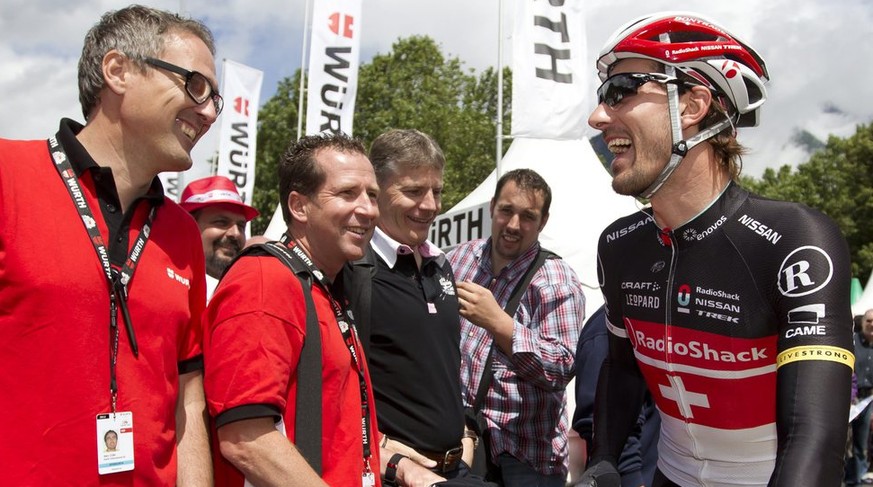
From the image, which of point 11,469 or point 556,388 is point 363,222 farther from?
point 556,388

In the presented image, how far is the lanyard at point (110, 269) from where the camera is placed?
2.31 m

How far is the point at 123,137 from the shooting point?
102 inches

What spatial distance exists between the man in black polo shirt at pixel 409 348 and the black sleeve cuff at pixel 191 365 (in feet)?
2.64

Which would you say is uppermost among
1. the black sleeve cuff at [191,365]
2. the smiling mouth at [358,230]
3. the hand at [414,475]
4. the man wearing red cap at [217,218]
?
the man wearing red cap at [217,218]

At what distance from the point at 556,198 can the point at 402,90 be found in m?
28.2

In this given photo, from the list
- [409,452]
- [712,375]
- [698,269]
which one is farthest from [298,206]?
[712,375]

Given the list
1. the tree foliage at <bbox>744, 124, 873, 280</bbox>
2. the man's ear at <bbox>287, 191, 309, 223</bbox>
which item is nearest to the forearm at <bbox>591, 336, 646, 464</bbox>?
the man's ear at <bbox>287, 191, 309, 223</bbox>

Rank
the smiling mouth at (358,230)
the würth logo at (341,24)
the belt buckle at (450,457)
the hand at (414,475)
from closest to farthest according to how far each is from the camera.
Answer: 1. the smiling mouth at (358,230)
2. the hand at (414,475)
3. the belt buckle at (450,457)
4. the würth logo at (341,24)

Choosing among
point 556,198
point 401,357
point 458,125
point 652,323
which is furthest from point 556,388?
point 458,125

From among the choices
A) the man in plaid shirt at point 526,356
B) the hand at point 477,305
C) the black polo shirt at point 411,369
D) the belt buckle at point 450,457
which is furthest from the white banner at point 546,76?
the belt buckle at point 450,457

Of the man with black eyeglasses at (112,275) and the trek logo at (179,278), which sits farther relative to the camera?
the trek logo at (179,278)

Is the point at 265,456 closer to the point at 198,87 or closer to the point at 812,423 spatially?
the point at 198,87

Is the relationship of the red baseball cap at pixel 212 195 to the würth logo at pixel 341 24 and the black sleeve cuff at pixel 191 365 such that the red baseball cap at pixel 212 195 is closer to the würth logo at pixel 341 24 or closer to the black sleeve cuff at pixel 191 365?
the black sleeve cuff at pixel 191 365

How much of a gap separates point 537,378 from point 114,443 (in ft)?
8.75
